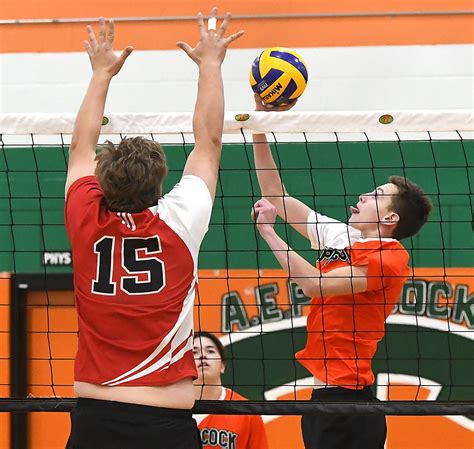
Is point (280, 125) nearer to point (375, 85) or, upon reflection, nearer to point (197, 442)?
point (197, 442)

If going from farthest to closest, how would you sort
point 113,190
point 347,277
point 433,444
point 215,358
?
point 433,444 < point 215,358 < point 347,277 < point 113,190

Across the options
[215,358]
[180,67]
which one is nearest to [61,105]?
[180,67]

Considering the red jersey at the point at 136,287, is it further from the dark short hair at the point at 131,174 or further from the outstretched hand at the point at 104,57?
the outstretched hand at the point at 104,57

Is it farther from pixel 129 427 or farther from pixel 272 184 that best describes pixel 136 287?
pixel 272 184

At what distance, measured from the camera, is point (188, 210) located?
2641 millimetres

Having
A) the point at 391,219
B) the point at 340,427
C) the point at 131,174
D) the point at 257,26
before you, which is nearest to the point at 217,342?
the point at 340,427

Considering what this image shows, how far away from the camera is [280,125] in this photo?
11.6 feet

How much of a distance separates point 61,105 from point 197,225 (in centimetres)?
403

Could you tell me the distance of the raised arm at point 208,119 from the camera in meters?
2.77

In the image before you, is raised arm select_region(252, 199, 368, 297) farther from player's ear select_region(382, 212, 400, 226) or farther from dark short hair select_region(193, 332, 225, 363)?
dark short hair select_region(193, 332, 225, 363)

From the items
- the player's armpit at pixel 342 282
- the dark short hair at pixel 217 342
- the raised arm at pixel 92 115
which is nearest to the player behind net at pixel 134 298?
the raised arm at pixel 92 115

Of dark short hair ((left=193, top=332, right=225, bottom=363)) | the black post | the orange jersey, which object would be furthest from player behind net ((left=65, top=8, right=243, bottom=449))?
the black post

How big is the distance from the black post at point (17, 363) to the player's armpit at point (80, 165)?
141 inches

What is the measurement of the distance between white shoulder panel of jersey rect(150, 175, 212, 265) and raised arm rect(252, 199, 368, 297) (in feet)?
2.29
